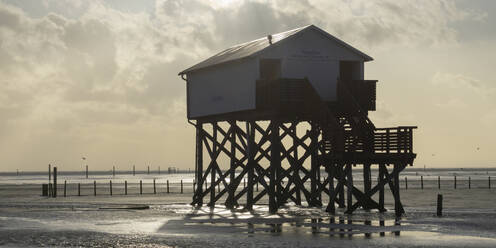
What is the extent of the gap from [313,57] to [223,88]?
17.8 ft

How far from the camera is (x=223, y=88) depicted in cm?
4484

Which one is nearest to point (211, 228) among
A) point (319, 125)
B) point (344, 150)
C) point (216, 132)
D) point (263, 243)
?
point (263, 243)

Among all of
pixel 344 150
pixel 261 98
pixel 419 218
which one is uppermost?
pixel 261 98

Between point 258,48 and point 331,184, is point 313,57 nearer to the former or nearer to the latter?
point 258,48

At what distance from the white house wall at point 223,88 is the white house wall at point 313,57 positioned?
1.49m

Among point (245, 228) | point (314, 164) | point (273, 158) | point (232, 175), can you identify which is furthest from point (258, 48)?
point (245, 228)

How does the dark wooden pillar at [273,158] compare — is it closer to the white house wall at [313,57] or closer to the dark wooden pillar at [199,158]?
the white house wall at [313,57]

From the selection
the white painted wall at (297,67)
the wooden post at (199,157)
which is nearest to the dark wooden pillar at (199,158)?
the wooden post at (199,157)

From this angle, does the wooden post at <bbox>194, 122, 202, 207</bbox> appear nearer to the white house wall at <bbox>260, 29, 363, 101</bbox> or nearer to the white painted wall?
the white painted wall

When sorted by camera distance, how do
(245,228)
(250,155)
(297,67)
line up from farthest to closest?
(250,155)
(297,67)
(245,228)

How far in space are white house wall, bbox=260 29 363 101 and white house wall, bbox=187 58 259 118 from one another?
149 cm

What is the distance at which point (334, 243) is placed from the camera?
26.4m

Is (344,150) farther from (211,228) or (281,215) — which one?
(211,228)

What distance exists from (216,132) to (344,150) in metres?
11.4
